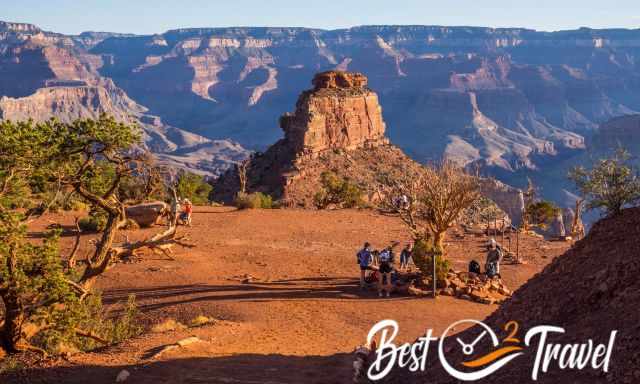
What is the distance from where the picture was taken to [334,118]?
3110 inches

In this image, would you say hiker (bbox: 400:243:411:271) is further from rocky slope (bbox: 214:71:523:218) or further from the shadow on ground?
rocky slope (bbox: 214:71:523:218)

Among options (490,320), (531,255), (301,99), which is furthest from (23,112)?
(490,320)

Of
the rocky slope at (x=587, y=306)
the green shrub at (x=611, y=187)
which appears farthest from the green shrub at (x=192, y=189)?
the rocky slope at (x=587, y=306)

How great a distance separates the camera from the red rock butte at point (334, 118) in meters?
73.4

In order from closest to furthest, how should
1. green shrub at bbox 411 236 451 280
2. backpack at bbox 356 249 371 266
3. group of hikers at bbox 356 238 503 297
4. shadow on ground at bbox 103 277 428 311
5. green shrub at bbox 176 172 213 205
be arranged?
shadow on ground at bbox 103 277 428 311 < group of hikers at bbox 356 238 503 297 < backpack at bbox 356 249 371 266 < green shrub at bbox 411 236 451 280 < green shrub at bbox 176 172 213 205

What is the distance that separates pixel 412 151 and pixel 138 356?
182125mm

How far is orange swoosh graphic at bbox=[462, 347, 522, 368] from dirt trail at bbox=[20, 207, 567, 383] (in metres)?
2.89

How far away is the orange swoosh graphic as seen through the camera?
10.9 m

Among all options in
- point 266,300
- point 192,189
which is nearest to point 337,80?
point 192,189

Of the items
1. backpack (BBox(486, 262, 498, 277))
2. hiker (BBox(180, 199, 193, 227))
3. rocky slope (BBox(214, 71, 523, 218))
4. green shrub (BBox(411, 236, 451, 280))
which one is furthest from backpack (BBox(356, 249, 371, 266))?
rocky slope (BBox(214, 71, 523, 218))

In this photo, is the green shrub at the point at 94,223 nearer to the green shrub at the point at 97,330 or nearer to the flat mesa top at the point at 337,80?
the green shrub at the point at 97,330

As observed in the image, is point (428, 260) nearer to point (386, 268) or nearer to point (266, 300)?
point (386, 268)

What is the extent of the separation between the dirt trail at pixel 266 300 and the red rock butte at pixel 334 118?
36721 millimetres

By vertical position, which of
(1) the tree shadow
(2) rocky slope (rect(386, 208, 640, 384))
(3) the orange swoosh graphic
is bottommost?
(1) the tree shadow
